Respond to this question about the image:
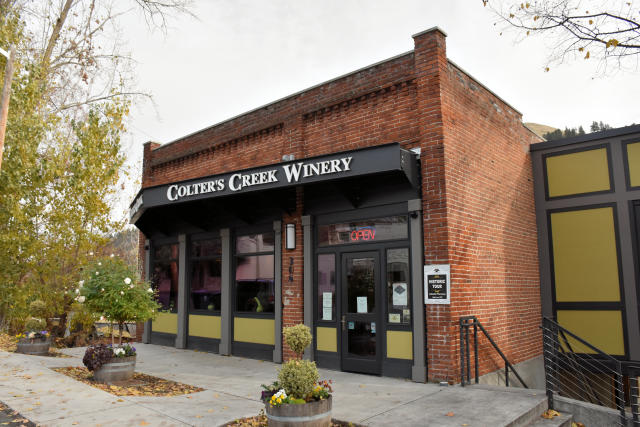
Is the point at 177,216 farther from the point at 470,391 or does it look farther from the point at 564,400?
the point at 564,400

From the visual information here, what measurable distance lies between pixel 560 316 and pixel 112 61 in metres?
15.4

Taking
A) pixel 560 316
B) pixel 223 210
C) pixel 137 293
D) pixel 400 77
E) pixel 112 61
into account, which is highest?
pixel 112 61

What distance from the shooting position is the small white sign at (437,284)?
25.8ft

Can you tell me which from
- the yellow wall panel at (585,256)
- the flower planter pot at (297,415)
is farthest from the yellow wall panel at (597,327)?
the flower planter pot at (297,415)

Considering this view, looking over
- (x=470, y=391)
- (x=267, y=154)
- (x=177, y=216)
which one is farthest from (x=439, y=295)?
(x=177, y=216)

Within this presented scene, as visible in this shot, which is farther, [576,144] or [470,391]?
[576,144]

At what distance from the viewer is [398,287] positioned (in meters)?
8.56

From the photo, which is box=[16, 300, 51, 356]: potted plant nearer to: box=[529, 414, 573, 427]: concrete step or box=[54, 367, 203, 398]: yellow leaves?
box=[54, 367, 203, 398]: yellow leaves

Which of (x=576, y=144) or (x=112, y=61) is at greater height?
(x=112, y=61)

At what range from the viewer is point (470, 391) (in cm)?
720

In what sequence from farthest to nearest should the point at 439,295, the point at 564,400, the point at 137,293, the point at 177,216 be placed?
the point at 177,216 → the point at 137,293 → the point at 439,295 → the point at 564,400

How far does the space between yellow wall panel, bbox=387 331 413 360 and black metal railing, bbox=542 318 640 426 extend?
2.13m

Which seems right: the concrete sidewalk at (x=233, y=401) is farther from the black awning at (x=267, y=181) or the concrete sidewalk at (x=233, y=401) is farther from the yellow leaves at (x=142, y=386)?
the black awning at (x=267, y=181)

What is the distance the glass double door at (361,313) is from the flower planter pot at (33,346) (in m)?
8.01
